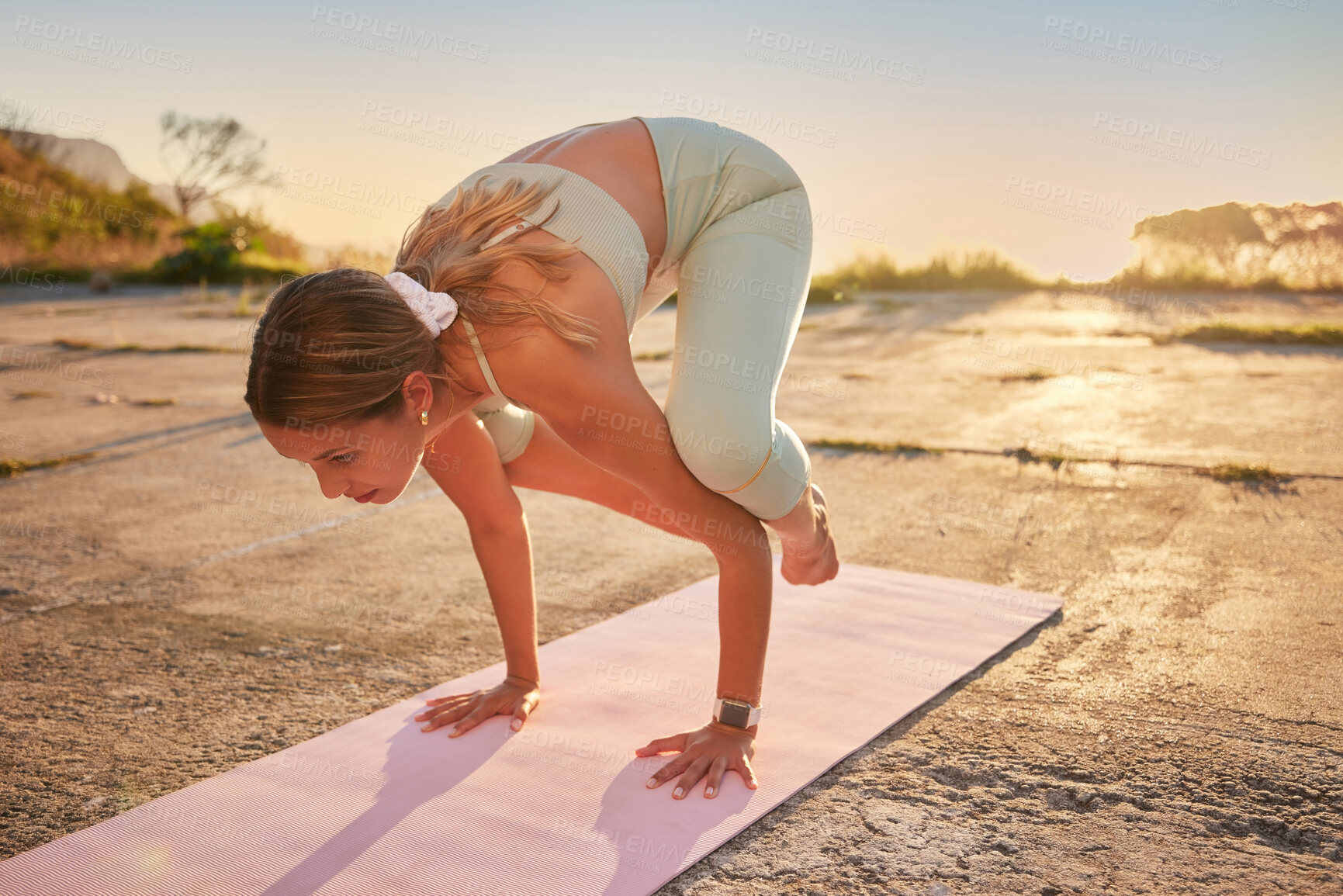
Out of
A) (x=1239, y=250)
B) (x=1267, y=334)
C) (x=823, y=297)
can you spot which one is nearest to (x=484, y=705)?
(x=1267, y=334)

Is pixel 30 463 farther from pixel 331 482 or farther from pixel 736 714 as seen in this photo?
pixel 736 714

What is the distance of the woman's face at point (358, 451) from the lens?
1454mm

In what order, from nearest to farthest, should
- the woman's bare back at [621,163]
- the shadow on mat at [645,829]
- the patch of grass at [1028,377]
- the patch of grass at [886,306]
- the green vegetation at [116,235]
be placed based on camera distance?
1. the shadow on mat at [645,829]
2. the woman's bare back at [621,163]
3. the patch of grass at [1028,377]
4. the patch of grass at [886,306]
5. the green vegetation at [116,235]

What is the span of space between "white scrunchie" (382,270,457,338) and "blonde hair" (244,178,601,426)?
0.01 metres

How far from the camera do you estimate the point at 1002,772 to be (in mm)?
1618

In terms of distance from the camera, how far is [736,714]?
5.56 ft

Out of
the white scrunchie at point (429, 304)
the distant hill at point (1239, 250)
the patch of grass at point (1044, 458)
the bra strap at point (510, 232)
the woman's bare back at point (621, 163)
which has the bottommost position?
the patch of grass at point (1044, 458)

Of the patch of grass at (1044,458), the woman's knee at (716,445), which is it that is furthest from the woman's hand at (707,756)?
the patch of grass at (1044,458)

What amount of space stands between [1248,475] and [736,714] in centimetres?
259

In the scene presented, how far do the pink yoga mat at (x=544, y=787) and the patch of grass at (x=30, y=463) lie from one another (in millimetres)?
2978

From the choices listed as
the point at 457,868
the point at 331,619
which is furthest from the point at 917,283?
the point at 457,868

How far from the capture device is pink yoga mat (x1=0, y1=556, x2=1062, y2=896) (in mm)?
1411

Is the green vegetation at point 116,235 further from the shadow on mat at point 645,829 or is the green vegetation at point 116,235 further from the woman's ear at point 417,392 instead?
the shadow on mat at point 645,829

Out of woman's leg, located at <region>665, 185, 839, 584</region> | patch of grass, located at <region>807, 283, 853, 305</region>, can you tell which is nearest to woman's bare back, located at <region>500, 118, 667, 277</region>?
woman's leg, located at <region>665, 185, 839, 584</region>
